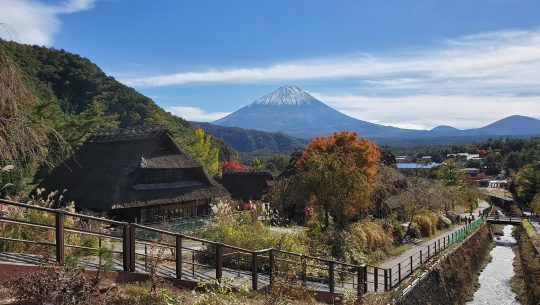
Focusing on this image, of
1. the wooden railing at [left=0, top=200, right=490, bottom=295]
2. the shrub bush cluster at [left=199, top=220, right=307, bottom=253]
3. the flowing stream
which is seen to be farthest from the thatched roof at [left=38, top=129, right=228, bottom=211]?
the flowing stream

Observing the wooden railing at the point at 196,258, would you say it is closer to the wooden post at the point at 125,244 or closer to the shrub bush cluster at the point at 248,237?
the wooden post at the point at 125,244

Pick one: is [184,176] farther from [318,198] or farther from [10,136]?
[10,136]

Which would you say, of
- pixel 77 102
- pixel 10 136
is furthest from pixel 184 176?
pixel 77 102

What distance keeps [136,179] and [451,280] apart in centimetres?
1765

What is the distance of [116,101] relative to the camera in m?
71.5

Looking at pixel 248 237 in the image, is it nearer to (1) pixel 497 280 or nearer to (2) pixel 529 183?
(1) pixel 497 280

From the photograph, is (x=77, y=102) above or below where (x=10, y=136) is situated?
above

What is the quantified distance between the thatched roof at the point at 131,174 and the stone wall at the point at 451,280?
14.9m

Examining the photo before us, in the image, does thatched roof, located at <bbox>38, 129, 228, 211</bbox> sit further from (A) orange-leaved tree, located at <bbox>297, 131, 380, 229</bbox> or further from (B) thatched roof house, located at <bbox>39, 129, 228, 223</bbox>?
(A) orange-leaved tree, located at <bbox>297, 131, 380, 229</bbox>

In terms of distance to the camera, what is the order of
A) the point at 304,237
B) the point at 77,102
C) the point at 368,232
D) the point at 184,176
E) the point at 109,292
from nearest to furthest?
the point at 109,292, the point at 304,237, the point at 368,232, the point at 184,176, the point at 77,102

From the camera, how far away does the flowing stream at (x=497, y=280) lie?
77.6 ft

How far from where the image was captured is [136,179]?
26297mm

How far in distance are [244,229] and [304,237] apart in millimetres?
3494

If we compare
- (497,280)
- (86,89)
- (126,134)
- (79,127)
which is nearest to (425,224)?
(497,280)
